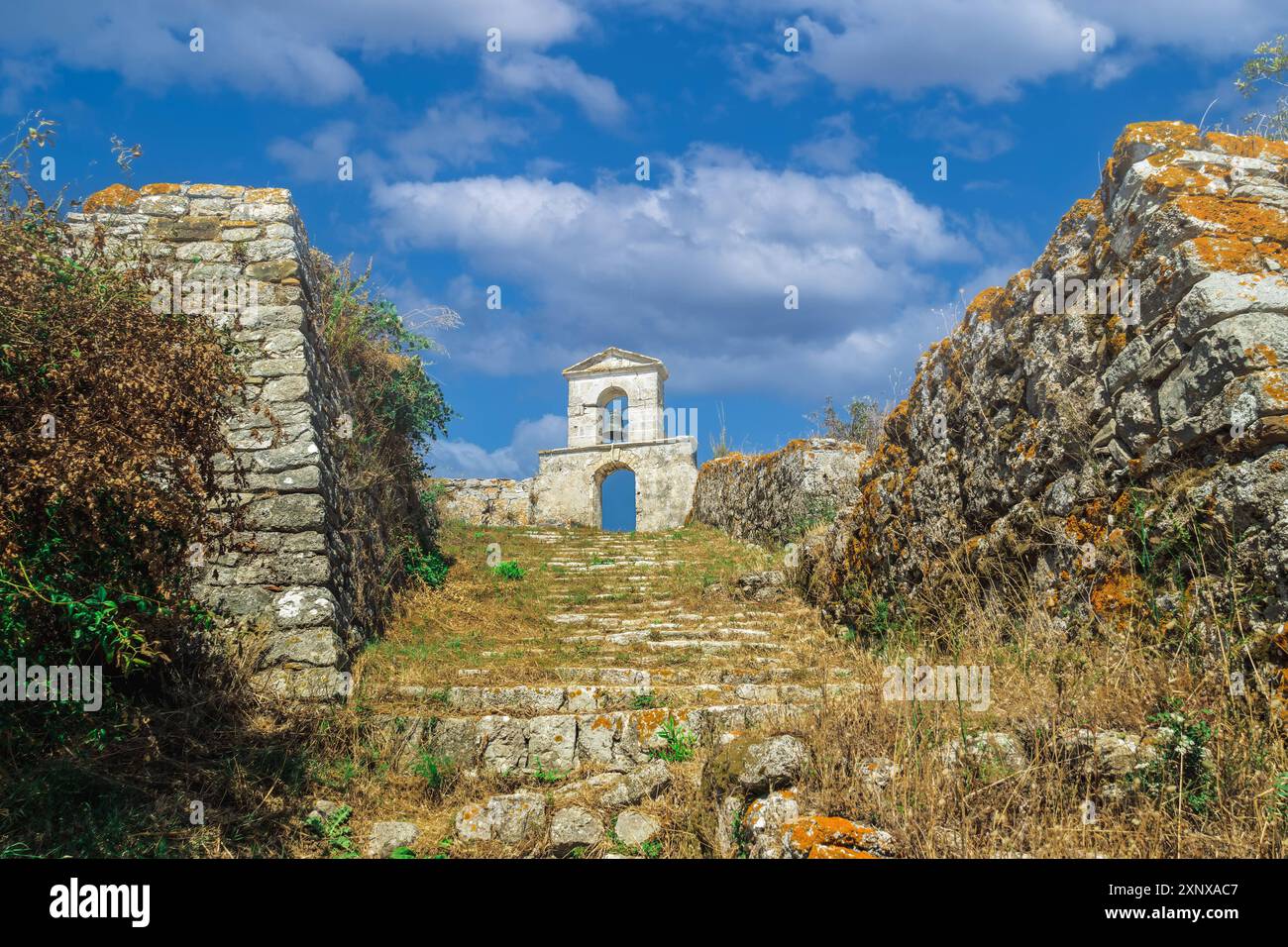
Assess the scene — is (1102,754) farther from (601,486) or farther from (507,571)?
(601,486)

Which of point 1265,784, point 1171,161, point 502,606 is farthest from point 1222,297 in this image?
point 502,606

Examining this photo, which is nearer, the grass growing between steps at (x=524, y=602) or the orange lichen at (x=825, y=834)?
the orange lichen at (x=825, y=834)

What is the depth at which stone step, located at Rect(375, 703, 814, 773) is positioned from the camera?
519 cm

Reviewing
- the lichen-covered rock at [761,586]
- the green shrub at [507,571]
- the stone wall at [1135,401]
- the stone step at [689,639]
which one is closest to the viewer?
the stone wall at [1135,401]

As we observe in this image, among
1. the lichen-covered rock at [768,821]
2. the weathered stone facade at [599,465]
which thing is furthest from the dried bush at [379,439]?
the weathered stone facade at [599,465]

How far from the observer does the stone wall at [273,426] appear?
19.2ft

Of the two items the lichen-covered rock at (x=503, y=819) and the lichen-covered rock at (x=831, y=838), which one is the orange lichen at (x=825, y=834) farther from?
the lichen-covered rock at (x=503, y=819)

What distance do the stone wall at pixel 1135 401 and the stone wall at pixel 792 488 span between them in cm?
396

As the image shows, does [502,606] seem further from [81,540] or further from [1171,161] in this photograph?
[1171,161]

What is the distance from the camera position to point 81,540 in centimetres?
390

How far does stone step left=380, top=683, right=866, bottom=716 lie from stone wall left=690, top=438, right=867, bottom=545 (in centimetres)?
430

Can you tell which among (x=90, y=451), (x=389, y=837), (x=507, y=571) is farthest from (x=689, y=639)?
(x=90, y=451)

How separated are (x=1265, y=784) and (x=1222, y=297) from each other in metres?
2.09

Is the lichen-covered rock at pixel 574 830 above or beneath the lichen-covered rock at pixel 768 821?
beneath
